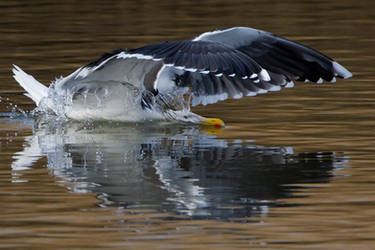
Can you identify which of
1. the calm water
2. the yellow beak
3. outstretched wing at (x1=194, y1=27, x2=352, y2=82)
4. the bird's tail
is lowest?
the calm water

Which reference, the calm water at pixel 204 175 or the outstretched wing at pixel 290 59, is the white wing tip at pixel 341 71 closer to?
the outstretched wing at pixel 290 59

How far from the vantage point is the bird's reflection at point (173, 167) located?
7500mm

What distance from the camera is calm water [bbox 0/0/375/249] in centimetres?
668

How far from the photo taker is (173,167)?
8734 millimetres

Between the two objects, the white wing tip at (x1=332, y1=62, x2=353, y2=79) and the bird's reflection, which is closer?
the bird's reflection

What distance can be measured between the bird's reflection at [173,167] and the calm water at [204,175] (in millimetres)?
11

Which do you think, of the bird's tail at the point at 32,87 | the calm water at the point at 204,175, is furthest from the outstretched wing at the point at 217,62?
the bird's tail at the point at 32,87

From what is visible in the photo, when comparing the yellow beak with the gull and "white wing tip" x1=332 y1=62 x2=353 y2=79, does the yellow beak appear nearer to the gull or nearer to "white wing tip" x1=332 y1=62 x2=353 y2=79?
the gull

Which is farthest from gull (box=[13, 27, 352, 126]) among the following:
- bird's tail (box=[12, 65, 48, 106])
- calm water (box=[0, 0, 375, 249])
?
calm water (box=[0, 0, 375, 249])

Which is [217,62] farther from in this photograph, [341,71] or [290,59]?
[341,71]

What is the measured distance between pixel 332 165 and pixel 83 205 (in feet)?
7.17

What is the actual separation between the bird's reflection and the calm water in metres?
0.01

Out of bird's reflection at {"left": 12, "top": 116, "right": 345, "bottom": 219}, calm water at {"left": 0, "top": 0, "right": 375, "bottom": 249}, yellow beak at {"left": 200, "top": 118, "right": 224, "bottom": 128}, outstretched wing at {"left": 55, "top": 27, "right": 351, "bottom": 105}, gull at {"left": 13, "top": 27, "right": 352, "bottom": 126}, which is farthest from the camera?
yellow beak at {"left": 200, "top": 118, "right": 224, "bottom": 128}

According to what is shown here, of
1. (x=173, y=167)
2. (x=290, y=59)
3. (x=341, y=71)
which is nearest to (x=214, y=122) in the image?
(x=290, y=59)
